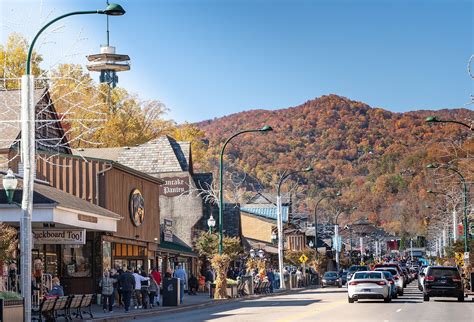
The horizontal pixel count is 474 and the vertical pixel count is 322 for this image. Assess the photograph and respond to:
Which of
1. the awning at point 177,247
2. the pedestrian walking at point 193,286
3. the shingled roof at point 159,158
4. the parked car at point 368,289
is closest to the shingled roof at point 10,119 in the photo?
the awning at point 177,247

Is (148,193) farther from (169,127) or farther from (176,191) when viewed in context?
(169,127)

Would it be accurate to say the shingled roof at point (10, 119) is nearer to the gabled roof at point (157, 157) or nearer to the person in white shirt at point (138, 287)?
the person in white shirt at point (138, 287)

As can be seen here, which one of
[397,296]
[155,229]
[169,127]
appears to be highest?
[169,127]

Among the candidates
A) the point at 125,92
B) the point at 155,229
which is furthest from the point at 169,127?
the point at 155,229

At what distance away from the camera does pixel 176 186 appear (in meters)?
67.1

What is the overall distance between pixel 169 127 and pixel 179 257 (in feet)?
103

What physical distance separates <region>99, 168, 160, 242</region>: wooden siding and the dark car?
49.1 feet

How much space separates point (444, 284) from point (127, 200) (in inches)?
636

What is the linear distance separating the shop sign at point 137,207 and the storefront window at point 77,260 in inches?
184

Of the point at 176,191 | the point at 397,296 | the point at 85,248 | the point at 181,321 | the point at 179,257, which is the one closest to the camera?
the point at 181,321

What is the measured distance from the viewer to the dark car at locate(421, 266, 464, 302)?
43344 mm

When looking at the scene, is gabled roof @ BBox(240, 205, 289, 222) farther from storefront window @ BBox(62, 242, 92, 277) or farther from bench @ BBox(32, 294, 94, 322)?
bench @ BBox(32, 294, 94, 322)

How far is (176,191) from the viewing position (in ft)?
220

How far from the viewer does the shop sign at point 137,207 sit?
46219mm
